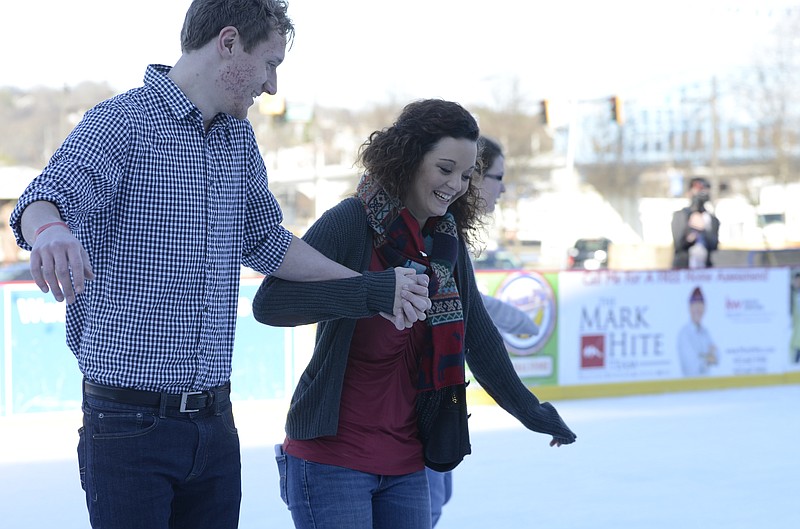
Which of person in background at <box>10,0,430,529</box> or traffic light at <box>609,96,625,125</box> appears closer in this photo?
person in background at <box>10,0,430,529</box>

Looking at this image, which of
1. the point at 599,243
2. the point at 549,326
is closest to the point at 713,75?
the point at 599,243

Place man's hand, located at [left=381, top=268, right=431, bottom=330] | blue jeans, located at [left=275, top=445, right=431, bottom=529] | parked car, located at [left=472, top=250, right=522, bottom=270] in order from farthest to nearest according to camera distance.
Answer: parked car, located at [left=472, top=250, right=522, bottom=270] → blue jeans, located at [left=275, top=445, right=431, bottom=529] → man's hand, located at [left=381, top=268, right=431, bottom=330]

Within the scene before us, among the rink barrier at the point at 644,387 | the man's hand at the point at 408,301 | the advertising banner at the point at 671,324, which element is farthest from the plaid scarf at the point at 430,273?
the advertising banner at the point at 671,324

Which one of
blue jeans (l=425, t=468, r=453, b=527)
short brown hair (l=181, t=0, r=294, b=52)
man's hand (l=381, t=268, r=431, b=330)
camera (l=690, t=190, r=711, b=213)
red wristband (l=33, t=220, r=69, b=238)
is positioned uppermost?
camera (l=690, t=190, r=711, b=213)

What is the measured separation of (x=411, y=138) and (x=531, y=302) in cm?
629

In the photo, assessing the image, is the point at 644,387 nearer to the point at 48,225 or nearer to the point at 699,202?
the point at 699,202

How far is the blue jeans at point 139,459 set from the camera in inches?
67.8

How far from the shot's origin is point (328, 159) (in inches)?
2391

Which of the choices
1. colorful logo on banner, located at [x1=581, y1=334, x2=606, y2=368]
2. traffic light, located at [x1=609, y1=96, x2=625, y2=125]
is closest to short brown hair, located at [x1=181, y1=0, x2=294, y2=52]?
colorful logo on banner, located at [x1=581, y1=334, x2=606, y2=368]

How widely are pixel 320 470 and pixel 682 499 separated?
348cm

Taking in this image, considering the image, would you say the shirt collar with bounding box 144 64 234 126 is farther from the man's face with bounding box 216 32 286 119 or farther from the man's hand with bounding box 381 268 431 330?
the man's hand with bounding box 381 268 431 330

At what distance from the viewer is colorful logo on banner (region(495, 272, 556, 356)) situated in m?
8.23

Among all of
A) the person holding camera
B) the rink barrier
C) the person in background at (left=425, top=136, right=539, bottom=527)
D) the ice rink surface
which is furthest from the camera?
the person holding camera

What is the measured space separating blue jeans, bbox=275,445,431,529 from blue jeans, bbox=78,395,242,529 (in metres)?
0.35
